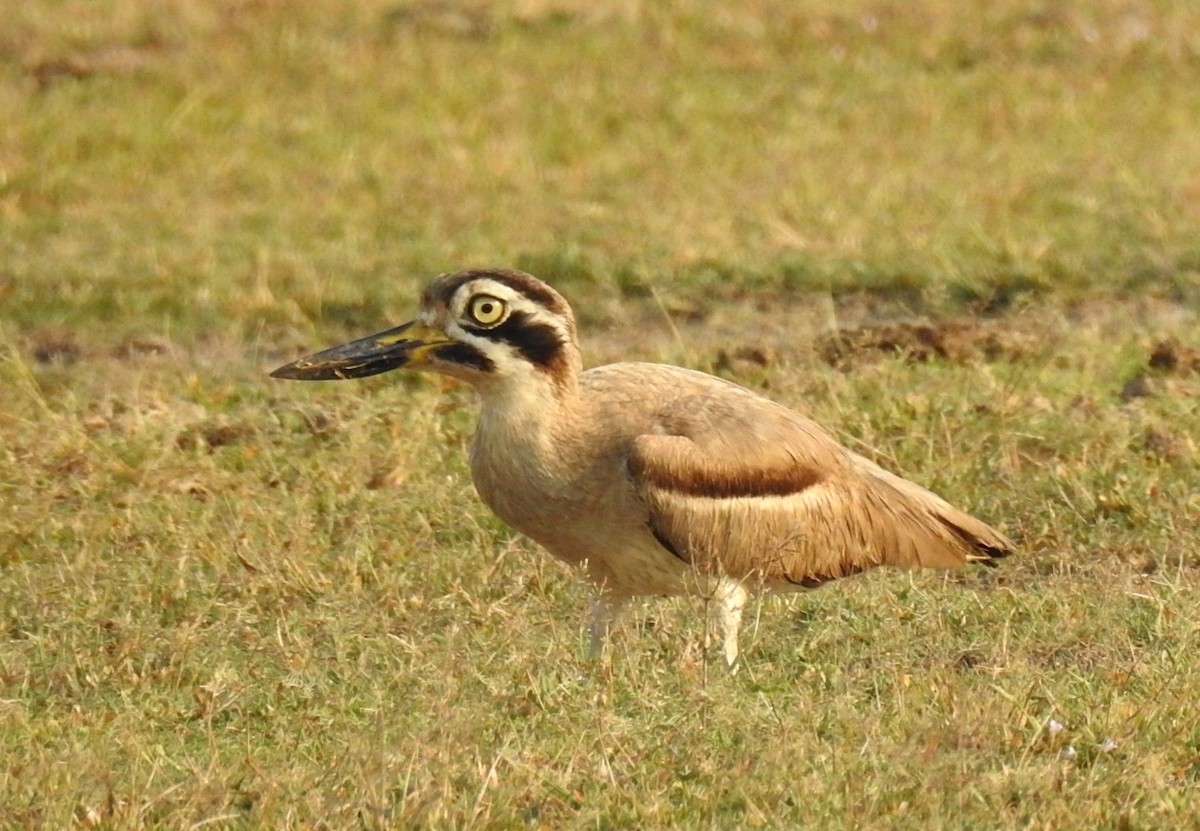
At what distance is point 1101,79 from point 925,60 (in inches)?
45.2

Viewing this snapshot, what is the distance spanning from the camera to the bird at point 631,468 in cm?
639

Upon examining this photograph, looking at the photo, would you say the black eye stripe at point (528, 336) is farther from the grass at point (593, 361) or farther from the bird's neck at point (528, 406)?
the grass at point (593, 361)

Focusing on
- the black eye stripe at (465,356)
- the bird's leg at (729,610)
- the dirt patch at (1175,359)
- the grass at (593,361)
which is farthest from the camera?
the dirt patch at (1175,359)

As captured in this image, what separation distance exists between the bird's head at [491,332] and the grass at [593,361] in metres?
0.72

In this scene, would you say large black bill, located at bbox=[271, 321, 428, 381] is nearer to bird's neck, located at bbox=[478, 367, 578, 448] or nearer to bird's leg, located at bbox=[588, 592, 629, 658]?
bird's neck, located at bbox=[478, 367, 578, 448]

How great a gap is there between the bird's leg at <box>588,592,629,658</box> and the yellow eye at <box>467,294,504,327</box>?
0.85 metres

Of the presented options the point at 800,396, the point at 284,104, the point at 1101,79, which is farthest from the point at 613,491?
the point at 1101,79

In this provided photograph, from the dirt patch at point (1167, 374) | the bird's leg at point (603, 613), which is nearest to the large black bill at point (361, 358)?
the bird's leg at point (603, 613)

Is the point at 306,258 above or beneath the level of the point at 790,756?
beneath

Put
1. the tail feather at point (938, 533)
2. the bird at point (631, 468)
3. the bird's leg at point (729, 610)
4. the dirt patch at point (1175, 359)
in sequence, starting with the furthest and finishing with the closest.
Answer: the dirt patch at point (1175, 359) → the tail feather at point (938, 533) → the bird at point (631, 468) → the bird's leg at point (729, 610)

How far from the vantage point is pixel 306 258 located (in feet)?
36.7

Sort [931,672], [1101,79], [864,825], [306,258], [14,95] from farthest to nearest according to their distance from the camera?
1. [1101,79]
2. [14,95]
3. [306,258]
4. [931,672]
5. [864,825]

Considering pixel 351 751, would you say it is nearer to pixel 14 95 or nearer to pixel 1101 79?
pixel 14 95

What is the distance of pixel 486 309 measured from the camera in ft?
21.2
